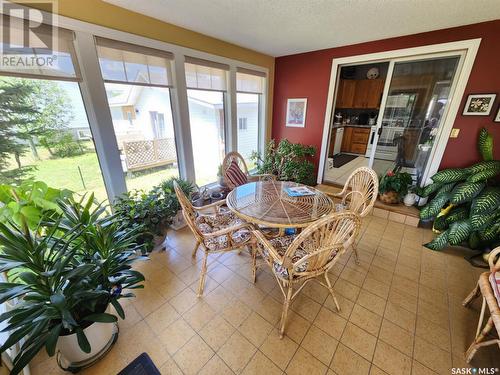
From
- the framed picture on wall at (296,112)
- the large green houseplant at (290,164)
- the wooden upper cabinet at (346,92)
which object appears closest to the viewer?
the large green houseplant at (290,164)

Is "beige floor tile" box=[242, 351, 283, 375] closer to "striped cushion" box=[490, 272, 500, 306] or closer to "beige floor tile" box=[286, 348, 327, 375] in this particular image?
"beige floor tile" box=[286, 348, 327, 375]

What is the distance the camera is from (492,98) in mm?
2258

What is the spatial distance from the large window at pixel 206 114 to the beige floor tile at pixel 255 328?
222 cm

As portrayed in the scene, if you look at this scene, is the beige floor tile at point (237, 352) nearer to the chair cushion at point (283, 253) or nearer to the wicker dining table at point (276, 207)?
the chair cushion at point (283, 253)

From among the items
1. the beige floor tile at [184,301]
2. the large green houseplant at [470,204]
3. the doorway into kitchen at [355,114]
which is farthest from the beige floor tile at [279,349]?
the doorway into kitchen at [355,114]

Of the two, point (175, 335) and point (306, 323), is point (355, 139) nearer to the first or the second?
point (306, 323)

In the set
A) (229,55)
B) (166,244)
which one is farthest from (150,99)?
(166,244)

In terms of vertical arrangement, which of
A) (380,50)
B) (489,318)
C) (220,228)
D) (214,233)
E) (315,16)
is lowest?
(489,318)

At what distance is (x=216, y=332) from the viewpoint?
1.43 meters

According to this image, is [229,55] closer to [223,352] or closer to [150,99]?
[150,99]

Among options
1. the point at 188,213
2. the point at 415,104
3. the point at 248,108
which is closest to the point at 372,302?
the point at 188,213

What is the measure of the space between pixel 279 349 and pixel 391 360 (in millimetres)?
713

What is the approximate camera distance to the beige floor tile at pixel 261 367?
3.98 ft

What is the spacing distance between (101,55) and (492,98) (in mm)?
4209
